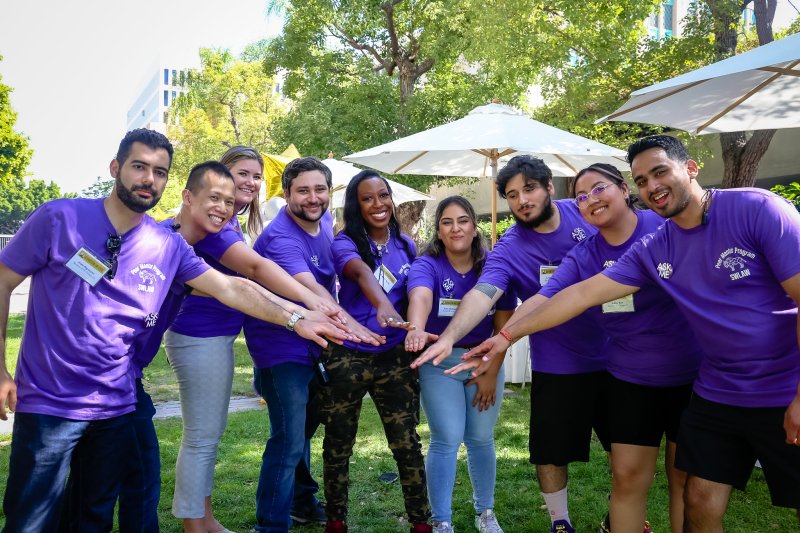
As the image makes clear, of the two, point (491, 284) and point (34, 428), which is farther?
point (491, 284)

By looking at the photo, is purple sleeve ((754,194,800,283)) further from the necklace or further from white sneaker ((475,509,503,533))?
white sneaker ((475,509,503,533))

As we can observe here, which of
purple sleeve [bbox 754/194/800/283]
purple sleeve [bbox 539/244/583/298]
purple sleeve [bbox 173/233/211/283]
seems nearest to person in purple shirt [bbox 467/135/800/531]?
purple sleeve [bbox 754/194/800/283]

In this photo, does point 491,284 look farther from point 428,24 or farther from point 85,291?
point 428,24

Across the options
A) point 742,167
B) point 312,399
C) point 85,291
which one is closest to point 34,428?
point 85,291

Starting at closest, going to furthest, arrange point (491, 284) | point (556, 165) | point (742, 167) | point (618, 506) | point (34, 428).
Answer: point (34, 428) < point (618, 506) < point (491, 284) < point (556, 165) < point (742, 167)

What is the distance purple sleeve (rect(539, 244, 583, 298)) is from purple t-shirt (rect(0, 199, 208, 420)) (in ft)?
6.54

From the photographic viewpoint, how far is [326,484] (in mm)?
4043

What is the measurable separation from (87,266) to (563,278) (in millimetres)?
2274

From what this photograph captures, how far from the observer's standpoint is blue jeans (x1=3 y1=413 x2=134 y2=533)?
279 cm

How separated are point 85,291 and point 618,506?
266cm

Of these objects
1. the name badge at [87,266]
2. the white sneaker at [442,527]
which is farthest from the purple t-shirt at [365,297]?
the name badge at [87,266]

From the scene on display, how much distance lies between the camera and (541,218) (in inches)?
159

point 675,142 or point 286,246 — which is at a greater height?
point 675,142

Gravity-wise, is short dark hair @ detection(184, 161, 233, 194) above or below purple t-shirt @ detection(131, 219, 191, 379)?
above
